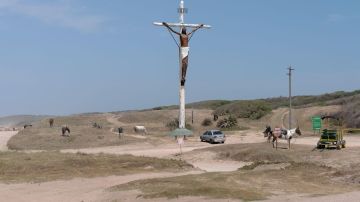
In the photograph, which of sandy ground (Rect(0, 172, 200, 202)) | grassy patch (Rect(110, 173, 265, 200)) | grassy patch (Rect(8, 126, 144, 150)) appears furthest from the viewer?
grassy patch (Rect(8, 126, 144, 150))

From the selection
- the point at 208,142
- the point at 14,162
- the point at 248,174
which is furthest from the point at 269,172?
the point at 208,142

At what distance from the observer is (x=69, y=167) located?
33812 mm

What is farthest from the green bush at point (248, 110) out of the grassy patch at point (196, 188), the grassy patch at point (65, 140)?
the grassy patch at point (196, 188)

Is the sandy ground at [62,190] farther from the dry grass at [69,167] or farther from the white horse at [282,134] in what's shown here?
the white horse at [282,134]

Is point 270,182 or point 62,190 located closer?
point 62,190

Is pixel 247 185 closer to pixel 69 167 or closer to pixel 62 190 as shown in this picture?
pixel 62 190

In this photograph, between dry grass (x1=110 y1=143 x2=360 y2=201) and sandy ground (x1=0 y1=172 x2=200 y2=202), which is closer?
dry grass (x1=110 y1=143 x2=360 y2=201)

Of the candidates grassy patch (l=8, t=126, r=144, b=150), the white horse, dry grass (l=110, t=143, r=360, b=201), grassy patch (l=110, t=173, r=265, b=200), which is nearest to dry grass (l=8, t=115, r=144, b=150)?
grassy patch (l=8, t=126, r=144, b=150)

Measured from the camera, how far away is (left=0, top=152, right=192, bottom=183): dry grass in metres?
31.1

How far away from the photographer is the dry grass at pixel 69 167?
31141mm

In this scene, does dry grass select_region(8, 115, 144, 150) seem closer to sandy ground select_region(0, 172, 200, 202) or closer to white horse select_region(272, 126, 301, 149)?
white horse select_region(272, 126, 301, 149)

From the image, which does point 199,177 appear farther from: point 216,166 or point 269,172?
point 216,166

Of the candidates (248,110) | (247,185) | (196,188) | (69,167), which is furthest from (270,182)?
(248,110)

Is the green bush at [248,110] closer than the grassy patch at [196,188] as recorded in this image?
No
